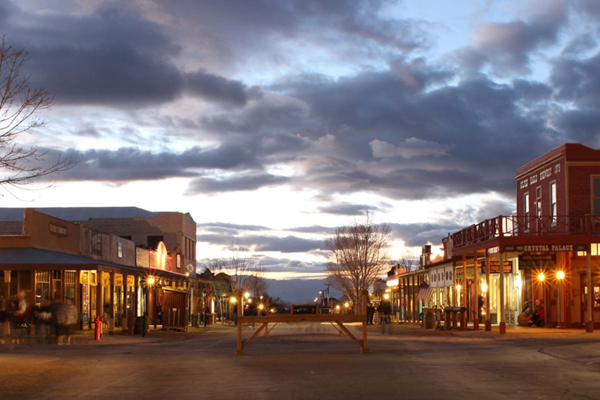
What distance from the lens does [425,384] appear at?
1366 cm

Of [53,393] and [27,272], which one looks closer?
[53,393]

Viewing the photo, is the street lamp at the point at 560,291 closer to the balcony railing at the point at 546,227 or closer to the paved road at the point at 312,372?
the balcony railing at the point at 546,227

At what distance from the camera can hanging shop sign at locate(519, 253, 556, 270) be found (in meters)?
36.0

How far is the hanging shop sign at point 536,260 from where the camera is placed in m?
36.0

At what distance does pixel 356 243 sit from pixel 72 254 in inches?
1692

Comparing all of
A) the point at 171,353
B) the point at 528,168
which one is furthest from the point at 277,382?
the point at 528,168

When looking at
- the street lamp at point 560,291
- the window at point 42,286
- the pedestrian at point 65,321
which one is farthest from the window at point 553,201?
the window at point 42,286

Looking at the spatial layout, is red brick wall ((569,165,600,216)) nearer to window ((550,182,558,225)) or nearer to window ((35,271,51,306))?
window ((550,182,558,225))

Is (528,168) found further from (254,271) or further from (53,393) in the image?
(254,271)

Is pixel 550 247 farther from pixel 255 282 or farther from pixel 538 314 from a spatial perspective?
pixel 255 282

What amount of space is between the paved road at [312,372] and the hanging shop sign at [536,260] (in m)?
10.6

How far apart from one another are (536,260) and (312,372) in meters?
22.6

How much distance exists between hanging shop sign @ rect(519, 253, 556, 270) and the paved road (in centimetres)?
1055

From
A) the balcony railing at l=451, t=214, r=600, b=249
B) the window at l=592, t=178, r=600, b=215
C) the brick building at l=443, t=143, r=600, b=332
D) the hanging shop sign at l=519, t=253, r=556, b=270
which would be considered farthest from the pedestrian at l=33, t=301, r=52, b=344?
the window at l=592, t=178, r=600, b=215
